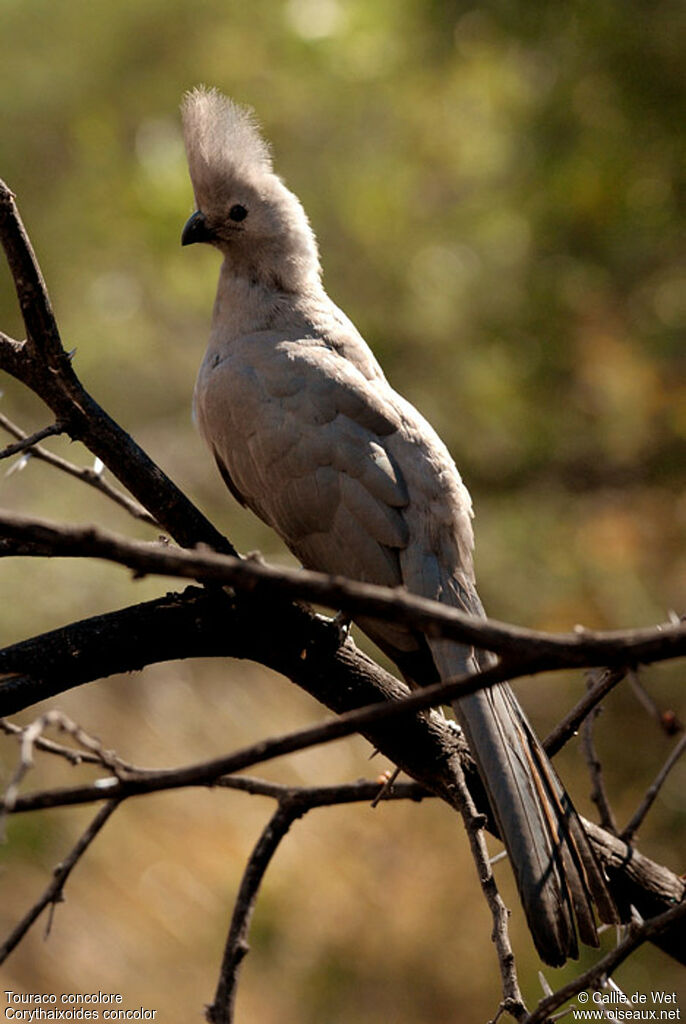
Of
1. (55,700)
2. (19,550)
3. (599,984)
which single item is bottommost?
(599,984)

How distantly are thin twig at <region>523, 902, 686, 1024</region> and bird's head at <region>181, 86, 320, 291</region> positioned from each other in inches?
64.1

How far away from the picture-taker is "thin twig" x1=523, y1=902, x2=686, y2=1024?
1299 mm

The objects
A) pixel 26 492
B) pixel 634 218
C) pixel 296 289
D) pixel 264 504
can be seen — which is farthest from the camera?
pixel 26 492

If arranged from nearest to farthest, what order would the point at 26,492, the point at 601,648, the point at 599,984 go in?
the point at 601,648, the point at 599,984, the point at 26,492

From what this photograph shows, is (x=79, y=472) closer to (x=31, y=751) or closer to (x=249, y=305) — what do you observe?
(x=249, y=305)

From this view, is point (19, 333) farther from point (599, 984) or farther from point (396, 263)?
point (599, 984)

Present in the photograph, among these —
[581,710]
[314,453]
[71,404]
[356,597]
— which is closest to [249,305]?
[314,453]

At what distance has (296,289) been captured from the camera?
256 cm

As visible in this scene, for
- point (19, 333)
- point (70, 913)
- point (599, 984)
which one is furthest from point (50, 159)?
point (599, 984)

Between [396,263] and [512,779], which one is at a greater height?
[396,263]

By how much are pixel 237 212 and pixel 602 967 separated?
6.05ft

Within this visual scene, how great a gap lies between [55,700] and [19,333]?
139 cm

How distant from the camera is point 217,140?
8.21 ft

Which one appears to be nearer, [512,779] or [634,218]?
[512,779]
